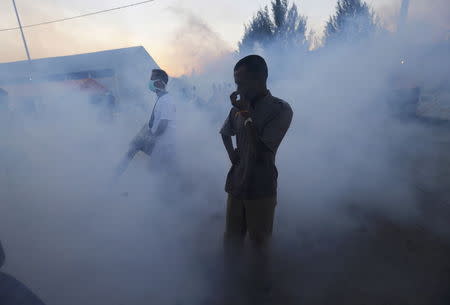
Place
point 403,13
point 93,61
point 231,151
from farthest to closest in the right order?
point 93,61 < point 403,13 < point 231,151

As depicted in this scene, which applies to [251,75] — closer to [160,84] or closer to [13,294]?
[13,294]

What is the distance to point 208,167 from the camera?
13.4 feet

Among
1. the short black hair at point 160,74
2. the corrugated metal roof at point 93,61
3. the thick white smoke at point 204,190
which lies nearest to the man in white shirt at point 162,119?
the short black hair at point 160,74

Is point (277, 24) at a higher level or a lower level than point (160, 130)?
higher

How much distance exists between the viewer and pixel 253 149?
131 centimetres

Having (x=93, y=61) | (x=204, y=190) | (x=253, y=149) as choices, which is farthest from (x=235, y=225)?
(x=93, y=61)

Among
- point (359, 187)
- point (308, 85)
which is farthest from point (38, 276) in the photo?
point (308, 85)

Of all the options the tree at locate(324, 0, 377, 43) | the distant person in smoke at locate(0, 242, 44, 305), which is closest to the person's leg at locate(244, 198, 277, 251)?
the distant person in smoke at locate(0, 242, 44, 305)

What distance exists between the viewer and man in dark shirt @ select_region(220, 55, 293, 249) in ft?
4.22

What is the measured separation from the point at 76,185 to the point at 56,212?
33.1 inches

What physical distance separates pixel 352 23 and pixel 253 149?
736 centimetres

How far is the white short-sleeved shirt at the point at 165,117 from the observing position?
114 inches

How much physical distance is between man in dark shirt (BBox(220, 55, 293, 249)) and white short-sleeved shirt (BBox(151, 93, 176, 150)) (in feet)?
4.99

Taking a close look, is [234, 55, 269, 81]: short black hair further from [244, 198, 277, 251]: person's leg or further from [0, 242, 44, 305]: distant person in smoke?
[0, 242, 44, 305]: distant person in smoke
